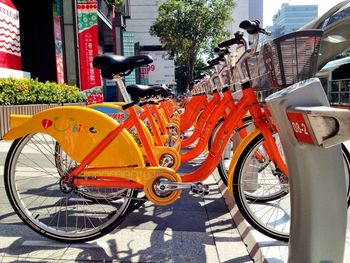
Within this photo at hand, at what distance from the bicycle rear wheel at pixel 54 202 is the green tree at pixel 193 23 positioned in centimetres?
1450

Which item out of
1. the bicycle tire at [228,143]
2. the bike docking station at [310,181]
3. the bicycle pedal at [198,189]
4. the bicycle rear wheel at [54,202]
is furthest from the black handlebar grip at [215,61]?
the bike docking station at [310,181]

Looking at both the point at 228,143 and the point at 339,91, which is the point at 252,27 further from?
the point at 339,91

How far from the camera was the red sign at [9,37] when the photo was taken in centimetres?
853

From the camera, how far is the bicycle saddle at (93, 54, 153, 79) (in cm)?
241

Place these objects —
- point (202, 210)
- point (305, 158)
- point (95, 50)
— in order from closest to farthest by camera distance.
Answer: point (305, 158) → point (202, 210) → point (95, 50)

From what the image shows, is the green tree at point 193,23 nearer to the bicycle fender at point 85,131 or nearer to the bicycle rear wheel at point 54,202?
the bicycle rear wheel at point 54,202

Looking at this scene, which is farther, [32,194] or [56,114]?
[32,194]

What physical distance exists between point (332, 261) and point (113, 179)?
1559 millimetres

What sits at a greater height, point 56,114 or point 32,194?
point 56,114

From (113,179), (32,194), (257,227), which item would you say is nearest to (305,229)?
(257,227)

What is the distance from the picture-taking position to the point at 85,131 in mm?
2465

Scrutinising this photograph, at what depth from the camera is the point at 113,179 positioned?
250 centimetres

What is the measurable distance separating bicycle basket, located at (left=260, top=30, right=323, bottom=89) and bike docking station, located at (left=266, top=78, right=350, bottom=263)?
62 cm

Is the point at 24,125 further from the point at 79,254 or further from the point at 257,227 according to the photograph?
the point at 257,227
